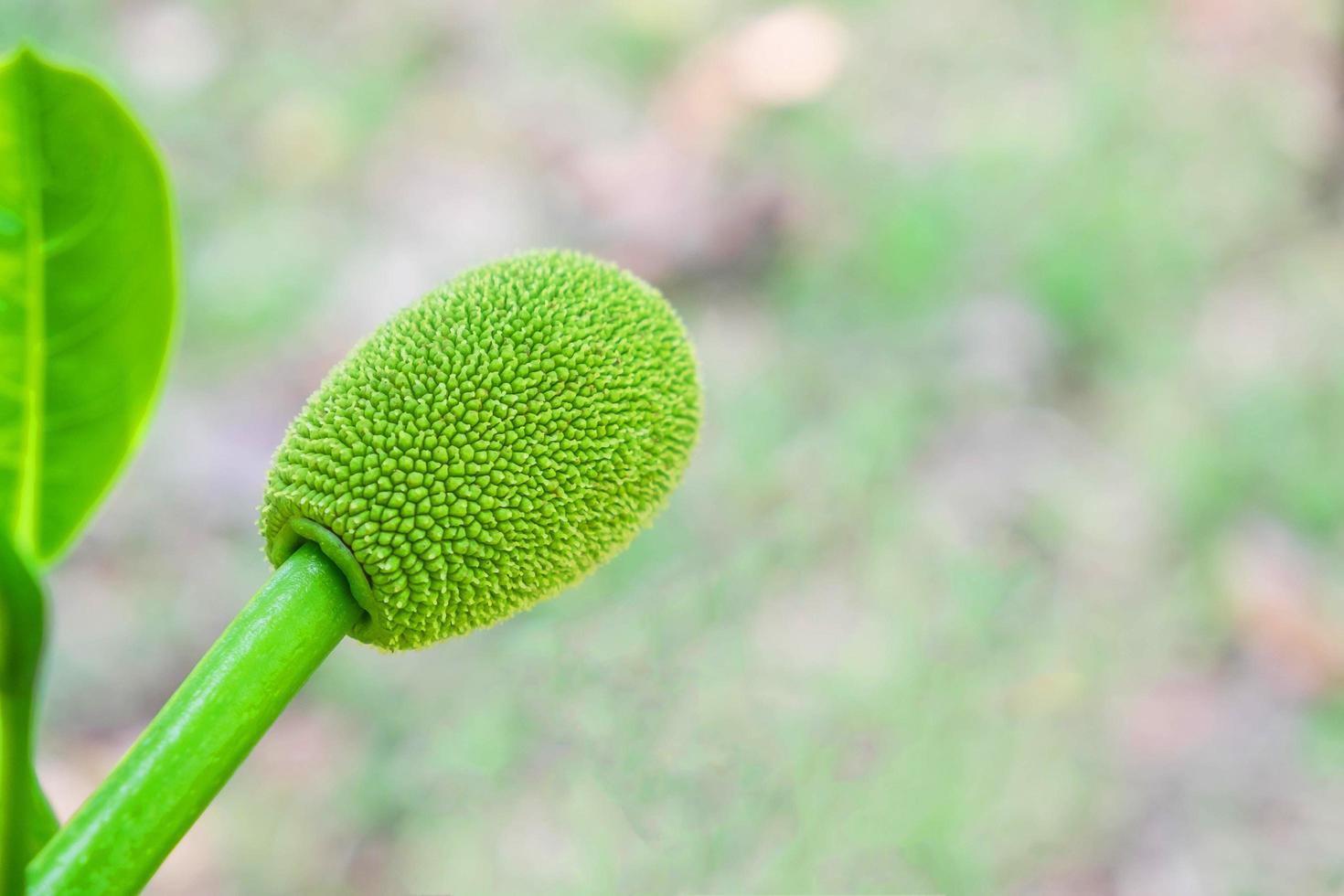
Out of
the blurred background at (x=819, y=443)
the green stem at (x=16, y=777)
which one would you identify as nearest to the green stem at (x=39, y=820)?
the green stem at (x=16, y=777)

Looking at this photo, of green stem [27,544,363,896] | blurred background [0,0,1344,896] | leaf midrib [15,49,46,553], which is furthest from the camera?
blurred background [0,0,1344,896]

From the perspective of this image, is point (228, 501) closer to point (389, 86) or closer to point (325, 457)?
→ point (389, 86)

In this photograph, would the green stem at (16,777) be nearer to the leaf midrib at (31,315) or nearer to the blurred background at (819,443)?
→ the leaf midrib at (31,315)

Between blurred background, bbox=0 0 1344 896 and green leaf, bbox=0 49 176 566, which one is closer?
green leaf, bbox=0 49 176 566

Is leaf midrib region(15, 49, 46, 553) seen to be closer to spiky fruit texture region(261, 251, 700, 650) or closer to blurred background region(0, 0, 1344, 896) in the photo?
spiky fruit texture region(261, 251, 700, 650)

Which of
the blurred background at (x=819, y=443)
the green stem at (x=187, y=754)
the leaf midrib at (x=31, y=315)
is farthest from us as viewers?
the blurred background at (x=819, y=443)

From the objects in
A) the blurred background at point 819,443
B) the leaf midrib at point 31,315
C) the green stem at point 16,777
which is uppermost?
the blurred background at point 819,443

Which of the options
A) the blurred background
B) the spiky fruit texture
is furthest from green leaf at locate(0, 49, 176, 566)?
the blurred background

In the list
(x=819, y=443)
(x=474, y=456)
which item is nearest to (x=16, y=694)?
(x=474, y=456)
